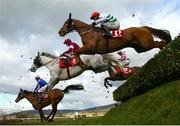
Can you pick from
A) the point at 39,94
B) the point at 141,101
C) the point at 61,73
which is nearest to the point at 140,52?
the point at 141,101

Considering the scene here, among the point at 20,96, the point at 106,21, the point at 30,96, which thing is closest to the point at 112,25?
the point at 106,21

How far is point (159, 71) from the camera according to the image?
14.3m

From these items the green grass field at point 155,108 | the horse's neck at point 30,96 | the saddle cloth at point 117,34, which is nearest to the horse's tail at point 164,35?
the saddle cloth at point 117,34

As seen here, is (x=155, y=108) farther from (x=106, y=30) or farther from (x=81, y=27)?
(x=81, y=27)

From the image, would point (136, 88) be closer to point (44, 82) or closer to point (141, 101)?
point (141, 101)

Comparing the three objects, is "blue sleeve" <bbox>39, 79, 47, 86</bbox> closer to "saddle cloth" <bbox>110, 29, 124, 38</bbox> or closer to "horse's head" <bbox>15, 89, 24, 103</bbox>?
"horse's head" <bbox>15, 89, 24, 103</bbox>

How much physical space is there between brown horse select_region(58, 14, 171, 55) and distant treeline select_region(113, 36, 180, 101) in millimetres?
2068

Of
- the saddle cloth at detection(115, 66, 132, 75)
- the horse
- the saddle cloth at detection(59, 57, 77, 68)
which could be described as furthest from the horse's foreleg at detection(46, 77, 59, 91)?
the saddle cloth at detection(115, 66, 132, 75)

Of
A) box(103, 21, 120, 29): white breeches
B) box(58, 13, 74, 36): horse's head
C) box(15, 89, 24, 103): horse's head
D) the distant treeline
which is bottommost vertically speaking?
the distant treeline

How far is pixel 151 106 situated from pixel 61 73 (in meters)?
9.64

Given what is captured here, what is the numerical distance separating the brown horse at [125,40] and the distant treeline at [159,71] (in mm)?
2068

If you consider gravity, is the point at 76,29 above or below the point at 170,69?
above

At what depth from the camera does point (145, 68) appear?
49.9 feet

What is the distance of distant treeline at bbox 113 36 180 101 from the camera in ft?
46.1
